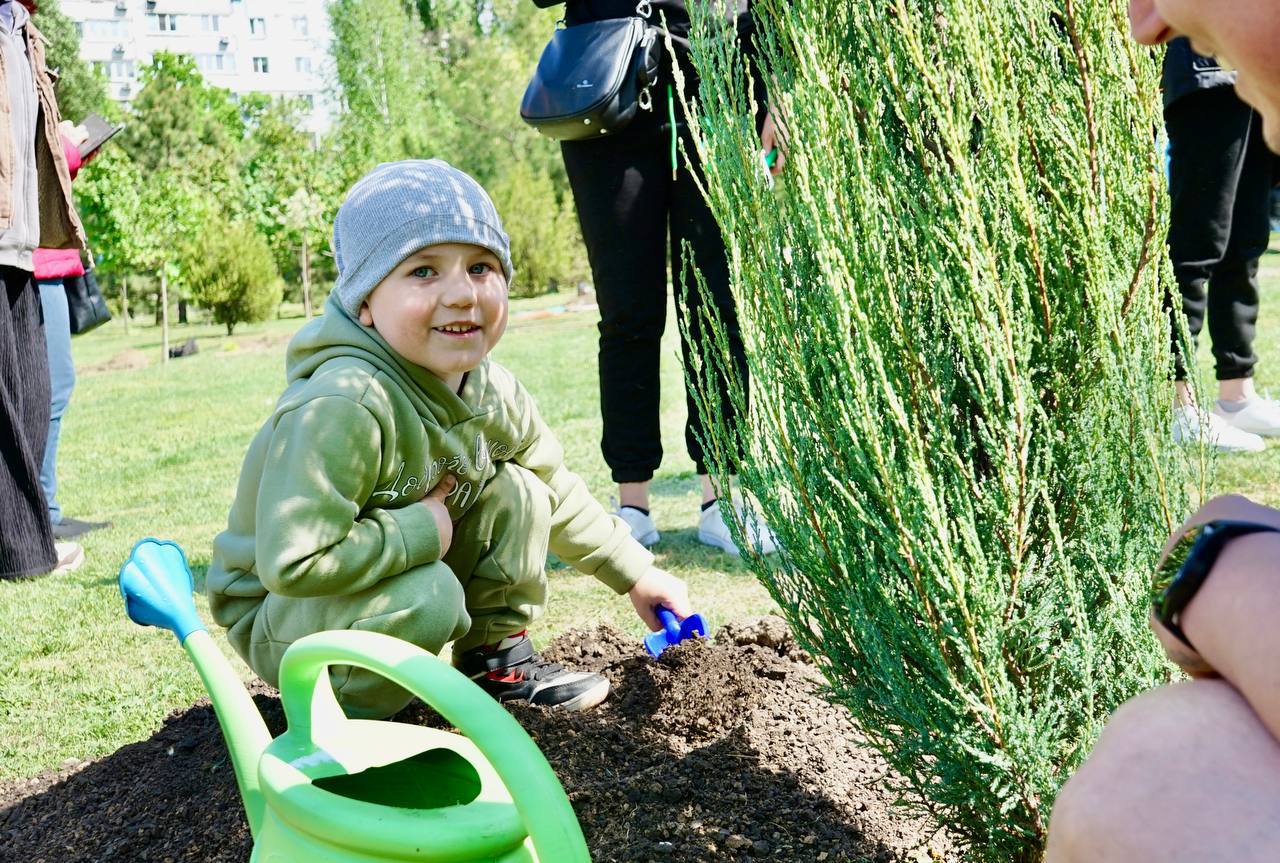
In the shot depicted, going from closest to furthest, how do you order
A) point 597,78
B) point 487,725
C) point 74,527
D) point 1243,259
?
point 487,725 → point 597,78 → point 1243,259 → point 74,527

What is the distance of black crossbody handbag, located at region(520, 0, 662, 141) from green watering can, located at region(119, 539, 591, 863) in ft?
7.56

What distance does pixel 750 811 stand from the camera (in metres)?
2.26

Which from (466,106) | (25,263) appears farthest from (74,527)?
(466,106)

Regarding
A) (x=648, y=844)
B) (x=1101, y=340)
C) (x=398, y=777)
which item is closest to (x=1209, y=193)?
(x=1101, y=340)

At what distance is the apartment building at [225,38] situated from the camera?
78.8 metres

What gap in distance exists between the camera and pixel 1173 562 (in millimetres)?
1080

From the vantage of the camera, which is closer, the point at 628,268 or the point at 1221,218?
the point at 628,268

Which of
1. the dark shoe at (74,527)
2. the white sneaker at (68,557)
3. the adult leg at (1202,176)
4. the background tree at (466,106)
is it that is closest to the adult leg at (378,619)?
the white sneaker at (68,557)

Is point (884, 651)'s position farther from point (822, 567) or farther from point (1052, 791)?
point (1052, 791)

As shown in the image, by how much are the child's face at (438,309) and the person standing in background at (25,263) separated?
2.57 m

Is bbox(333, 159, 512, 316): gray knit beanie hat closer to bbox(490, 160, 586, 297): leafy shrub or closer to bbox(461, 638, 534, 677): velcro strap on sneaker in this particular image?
bbox(461, 638, 534, 677): velcro strap on sneaker

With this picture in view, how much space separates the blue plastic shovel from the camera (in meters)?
2.84

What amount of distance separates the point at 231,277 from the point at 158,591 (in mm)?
21305

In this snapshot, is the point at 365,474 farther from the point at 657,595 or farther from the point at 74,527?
the point at 74,527
